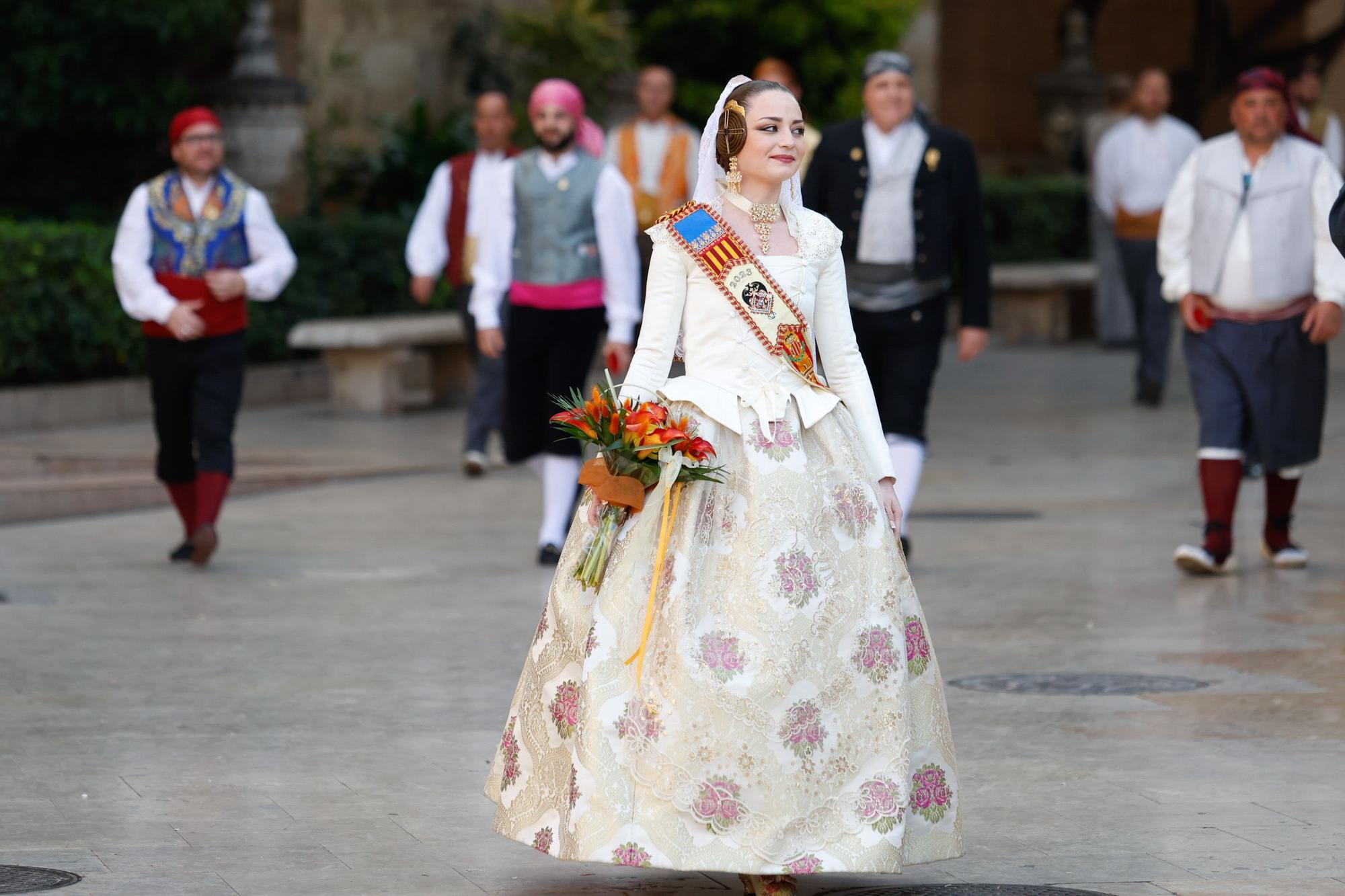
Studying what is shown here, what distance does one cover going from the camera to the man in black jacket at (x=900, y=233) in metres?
9.18

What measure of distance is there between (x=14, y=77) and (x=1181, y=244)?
10.5 metres

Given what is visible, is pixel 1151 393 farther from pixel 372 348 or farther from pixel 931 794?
pixel 931 794

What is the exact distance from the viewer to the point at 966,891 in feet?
16.2

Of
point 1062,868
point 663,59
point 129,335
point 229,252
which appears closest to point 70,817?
point 1062,868

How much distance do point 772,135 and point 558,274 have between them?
453cm

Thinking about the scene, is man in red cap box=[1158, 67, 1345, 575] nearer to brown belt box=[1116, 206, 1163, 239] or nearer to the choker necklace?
the choker necklace

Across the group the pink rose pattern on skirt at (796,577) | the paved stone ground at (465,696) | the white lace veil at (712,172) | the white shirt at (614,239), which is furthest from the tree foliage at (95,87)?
the pink rose pattern on skirt at (796,577)

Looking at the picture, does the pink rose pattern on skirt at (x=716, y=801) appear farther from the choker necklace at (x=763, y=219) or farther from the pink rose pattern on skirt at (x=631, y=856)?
the choker necklace at (x=763, y=219)

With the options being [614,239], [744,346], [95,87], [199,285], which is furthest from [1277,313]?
[95,87]

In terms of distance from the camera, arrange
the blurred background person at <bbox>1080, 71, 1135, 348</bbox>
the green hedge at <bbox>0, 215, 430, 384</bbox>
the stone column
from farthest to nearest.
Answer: the blurred background person at <bbox>1080, 71, 1135, 348</bbox>
the stone column
the green hedge at <bbox>0, 215, 430, 384</bbox>

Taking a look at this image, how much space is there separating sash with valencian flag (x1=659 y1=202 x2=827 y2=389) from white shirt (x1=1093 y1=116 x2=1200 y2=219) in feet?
39.5

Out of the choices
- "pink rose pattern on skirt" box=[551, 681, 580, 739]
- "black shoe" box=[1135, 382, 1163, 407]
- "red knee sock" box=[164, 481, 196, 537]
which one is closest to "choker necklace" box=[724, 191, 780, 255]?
"pink rose pattern on skirt" box=[551, 681, 580, 739]

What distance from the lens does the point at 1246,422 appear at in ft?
30.2

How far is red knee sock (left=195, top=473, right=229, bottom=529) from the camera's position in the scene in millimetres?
9602
